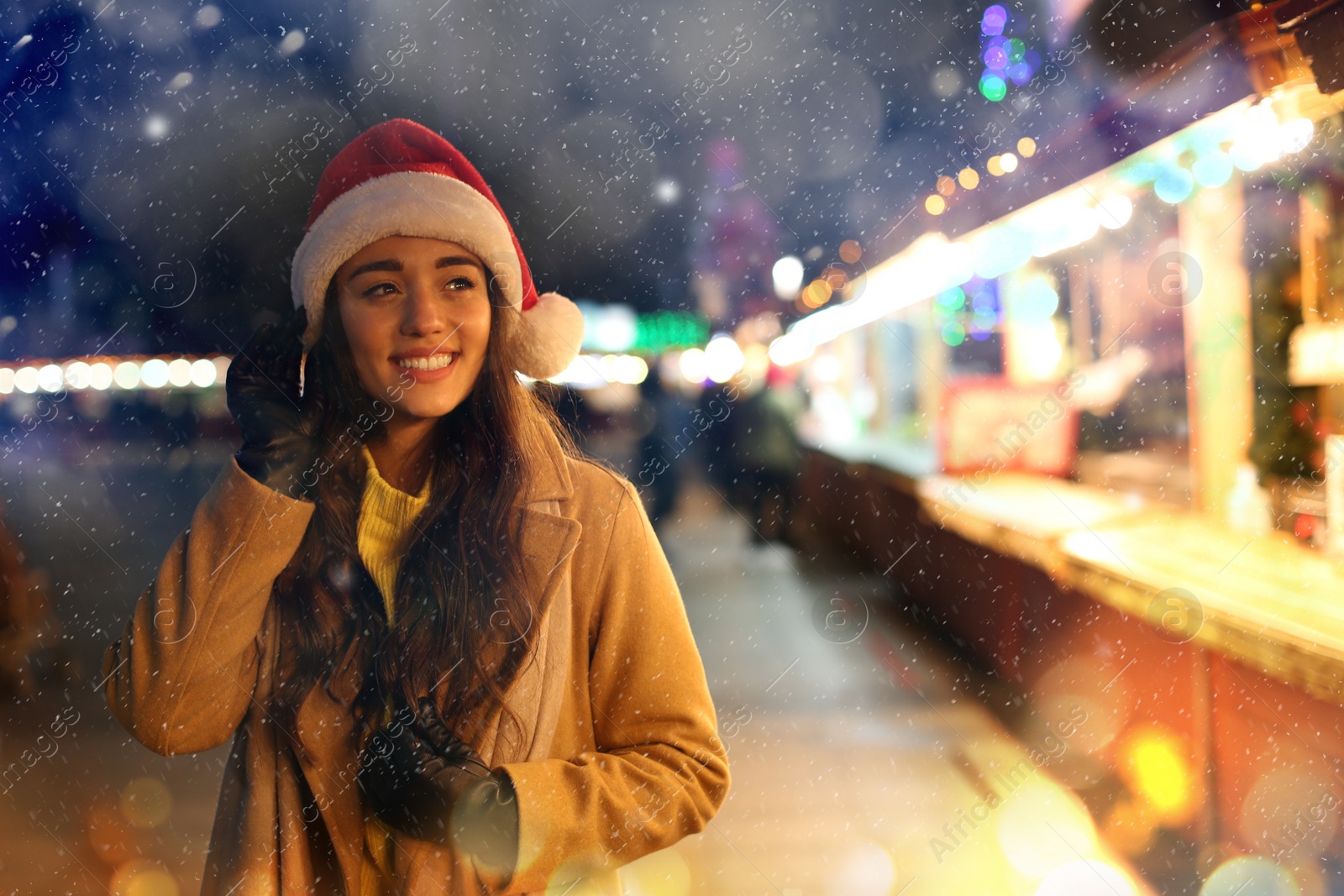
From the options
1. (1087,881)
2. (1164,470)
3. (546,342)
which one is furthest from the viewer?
(1164,470)

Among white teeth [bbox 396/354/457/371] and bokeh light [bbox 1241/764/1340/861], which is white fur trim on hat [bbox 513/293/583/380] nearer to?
white teeth [bbox 396/354/457/371]

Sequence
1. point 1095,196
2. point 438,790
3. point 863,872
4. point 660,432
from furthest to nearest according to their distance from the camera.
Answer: point 660,432, point 1095,196, point 863,872, point 438,790

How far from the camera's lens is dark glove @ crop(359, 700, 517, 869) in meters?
1.16

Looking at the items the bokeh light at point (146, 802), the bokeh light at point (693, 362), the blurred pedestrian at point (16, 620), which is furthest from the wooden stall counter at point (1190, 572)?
the bokeh light at point (693, 362)

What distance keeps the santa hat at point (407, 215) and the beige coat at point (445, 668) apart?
22cm

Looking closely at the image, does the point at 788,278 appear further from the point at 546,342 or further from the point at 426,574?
the point at 426,574

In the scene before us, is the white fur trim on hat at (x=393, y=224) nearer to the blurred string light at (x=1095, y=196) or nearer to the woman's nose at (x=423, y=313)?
the woman's nose at (x=423, y=313)

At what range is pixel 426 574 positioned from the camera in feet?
4.30

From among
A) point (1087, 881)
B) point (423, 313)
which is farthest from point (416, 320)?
point (1087, 881)

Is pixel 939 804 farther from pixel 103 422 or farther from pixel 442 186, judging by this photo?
pixel 103 422

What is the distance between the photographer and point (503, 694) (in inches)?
49.9

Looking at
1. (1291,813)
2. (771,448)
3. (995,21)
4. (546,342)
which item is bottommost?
(1291,813)

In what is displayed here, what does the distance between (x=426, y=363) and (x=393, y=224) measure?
211 mm

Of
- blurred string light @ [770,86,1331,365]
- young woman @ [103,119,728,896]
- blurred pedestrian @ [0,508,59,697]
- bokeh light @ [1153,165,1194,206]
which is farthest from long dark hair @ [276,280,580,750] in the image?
blurred pedestrian @ [0,508,59,697]
